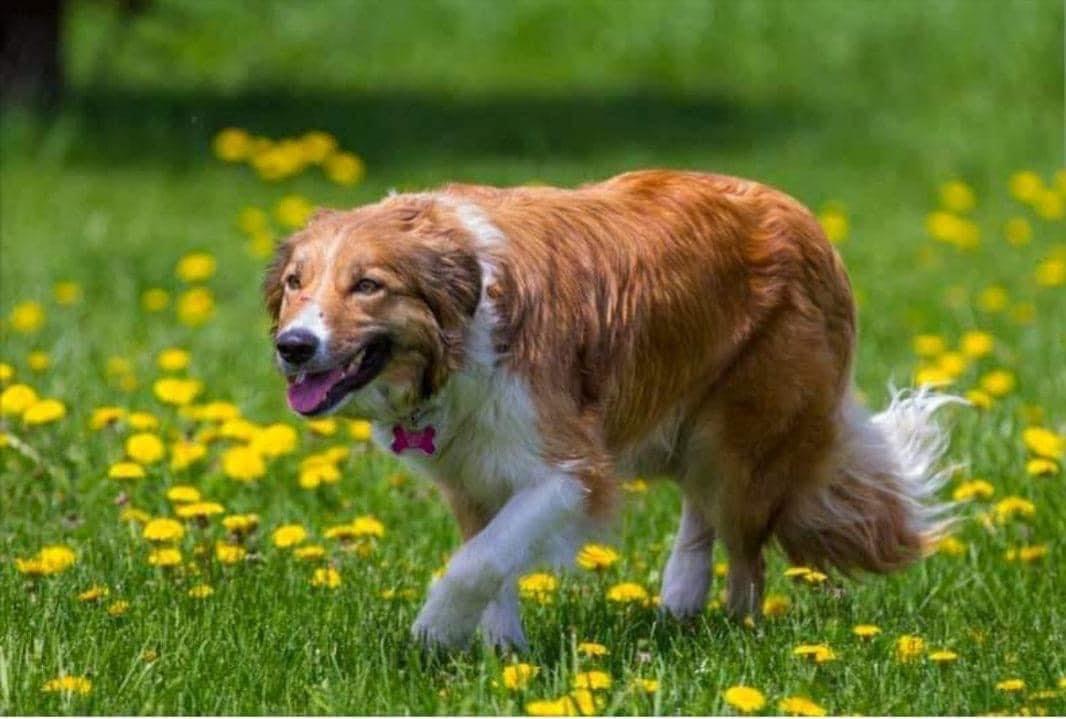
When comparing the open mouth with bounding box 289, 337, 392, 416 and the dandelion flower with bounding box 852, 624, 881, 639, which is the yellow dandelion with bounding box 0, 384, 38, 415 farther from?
the dandelion flower with bounding box 852, 624, 881, 639

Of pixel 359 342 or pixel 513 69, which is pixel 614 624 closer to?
pixel 359 342

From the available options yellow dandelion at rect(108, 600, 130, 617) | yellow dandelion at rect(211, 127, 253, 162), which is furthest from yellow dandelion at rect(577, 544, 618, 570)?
yellow dandelion at rect(211, 127, 253, 162)

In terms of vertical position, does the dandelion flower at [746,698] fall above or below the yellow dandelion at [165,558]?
above

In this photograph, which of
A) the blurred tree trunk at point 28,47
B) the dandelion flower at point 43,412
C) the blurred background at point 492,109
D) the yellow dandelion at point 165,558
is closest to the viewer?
the yellow dandelion at point 165,558

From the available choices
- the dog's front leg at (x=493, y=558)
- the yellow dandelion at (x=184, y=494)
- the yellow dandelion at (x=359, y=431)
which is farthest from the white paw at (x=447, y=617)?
the yellow dandelion at (x=359, y=431)

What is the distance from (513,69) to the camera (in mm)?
17359

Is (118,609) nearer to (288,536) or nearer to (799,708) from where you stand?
(288,536)

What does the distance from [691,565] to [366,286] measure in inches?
60.7

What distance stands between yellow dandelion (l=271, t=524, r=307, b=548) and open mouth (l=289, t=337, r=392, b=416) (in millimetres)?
1084

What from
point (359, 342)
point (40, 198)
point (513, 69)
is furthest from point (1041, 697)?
point (513, 69)

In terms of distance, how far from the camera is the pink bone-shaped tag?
4.88m

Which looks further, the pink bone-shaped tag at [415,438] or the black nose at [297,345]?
the pink bone-shaped tag at [415,438]

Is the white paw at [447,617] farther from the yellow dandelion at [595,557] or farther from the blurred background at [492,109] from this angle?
the blurred background at [492,109]

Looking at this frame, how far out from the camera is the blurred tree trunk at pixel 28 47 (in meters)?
13.9
